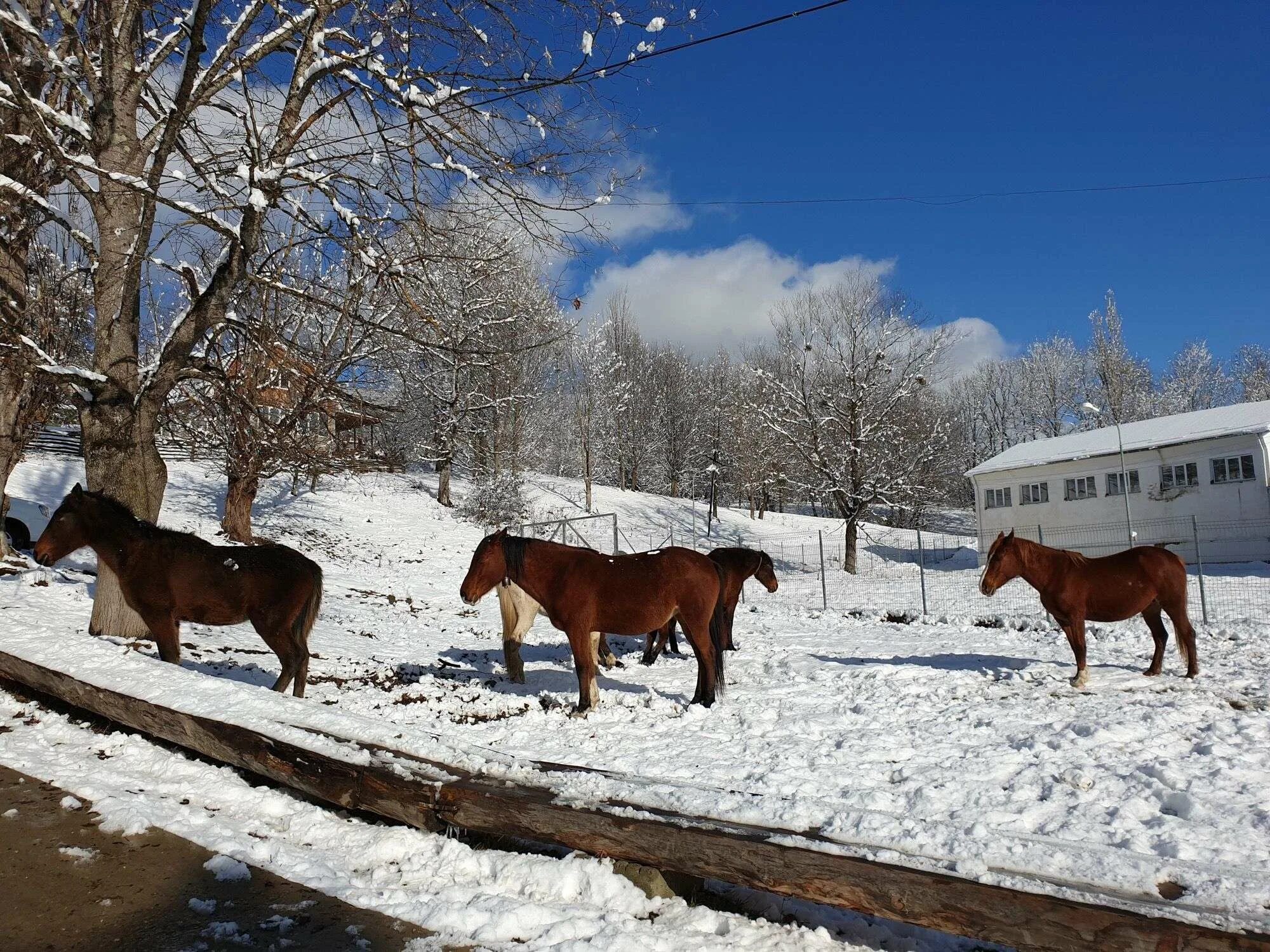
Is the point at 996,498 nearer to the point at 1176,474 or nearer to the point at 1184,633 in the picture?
the point at 1176,474

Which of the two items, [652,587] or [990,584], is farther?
[990,584]

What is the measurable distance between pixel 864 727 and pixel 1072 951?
14.7 ft

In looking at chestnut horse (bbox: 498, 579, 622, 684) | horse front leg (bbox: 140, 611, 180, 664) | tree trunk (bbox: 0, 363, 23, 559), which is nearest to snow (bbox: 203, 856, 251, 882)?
horse front leg (bbox: 140, 611, 180, 664)

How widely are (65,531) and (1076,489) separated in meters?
33.5

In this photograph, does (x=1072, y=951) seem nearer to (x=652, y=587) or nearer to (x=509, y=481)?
(x=652, y=587)

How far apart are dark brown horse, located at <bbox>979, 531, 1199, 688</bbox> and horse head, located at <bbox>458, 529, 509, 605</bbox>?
18.0ft

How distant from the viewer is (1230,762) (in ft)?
18.1

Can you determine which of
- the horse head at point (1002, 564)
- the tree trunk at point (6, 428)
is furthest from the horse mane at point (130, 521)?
the horse head at point (1002, 564)

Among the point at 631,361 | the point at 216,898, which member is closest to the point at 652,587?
the point at 216,898

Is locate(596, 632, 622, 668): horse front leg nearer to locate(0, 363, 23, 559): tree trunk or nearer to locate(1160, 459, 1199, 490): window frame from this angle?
locate(0, 363, 23, 559): tree trunk

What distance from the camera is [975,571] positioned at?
29.3 meters

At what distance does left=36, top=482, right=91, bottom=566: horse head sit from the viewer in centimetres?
716

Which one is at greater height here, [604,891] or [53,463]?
[53,463]

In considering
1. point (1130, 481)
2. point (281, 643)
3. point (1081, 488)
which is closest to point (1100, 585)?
point (281, 643)
